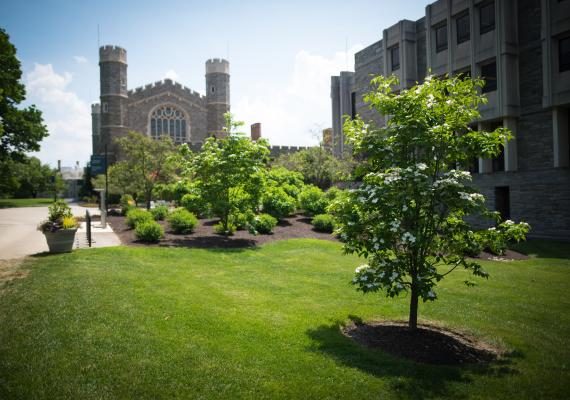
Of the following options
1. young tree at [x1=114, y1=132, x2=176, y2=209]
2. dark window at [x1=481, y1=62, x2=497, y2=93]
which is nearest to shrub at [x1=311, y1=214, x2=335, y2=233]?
dark window at [x1=481, y1=62, x2=497, y2=93]

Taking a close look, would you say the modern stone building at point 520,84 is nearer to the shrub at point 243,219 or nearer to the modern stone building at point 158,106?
the shrub at point 243,219

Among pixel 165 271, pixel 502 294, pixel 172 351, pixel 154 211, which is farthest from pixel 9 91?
pixel 502 294

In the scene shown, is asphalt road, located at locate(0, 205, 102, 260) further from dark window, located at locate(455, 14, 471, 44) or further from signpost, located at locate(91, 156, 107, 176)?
dark window, located at locate(455, 14, 471, 44)

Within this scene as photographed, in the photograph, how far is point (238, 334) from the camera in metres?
5.42

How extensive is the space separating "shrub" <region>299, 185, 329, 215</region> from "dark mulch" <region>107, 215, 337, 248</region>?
3.10ft

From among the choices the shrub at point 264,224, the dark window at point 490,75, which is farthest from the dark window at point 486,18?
the shrub at point 264,224

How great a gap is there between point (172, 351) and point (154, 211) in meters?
15.4

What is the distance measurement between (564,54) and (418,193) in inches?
640

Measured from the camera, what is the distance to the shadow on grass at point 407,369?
163 inches

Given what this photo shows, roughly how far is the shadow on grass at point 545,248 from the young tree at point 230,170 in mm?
10685

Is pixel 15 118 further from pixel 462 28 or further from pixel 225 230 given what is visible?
pixel 462 28

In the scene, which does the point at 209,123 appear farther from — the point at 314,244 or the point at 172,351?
the point at 172,351

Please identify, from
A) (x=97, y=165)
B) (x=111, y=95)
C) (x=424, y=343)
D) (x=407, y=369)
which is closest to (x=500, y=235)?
(x=424, y=343)

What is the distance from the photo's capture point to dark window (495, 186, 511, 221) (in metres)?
19.0
